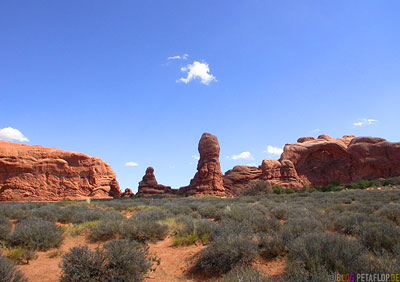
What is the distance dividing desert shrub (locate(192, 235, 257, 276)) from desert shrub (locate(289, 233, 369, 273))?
32.5 inches

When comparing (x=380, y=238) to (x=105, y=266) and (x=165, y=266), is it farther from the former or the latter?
(x=105, y=266)

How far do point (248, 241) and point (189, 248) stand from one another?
6.59ft

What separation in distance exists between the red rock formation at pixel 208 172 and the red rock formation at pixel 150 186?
5.10 metres

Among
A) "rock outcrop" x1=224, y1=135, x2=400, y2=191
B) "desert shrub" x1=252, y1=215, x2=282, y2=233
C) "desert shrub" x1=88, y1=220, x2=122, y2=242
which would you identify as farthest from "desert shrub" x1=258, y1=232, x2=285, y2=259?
"rock outcrop" x1=224, y1=135, x2=400, y2=191

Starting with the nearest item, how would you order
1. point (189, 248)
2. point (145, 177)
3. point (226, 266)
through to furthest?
point (226, 266) → point (189, 248) → point (145, 177)

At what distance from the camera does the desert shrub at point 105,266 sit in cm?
415

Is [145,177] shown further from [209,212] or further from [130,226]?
[130,226]

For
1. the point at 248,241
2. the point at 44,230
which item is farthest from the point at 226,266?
the point at 44,230

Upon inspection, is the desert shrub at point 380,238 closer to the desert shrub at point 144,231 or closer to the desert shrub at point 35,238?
the desert shrub at point 144,231

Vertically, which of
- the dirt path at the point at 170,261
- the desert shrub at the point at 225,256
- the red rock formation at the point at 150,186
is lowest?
the dirt path at the point at 170,261

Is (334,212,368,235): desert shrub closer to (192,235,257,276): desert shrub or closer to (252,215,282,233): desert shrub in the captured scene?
(252,215,282,233): desert shrub

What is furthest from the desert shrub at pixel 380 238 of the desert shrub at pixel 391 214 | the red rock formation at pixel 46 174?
the red rock formation at pixel 46 174

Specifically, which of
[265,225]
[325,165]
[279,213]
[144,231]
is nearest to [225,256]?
[265,225]

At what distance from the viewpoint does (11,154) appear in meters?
36.5
